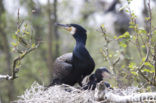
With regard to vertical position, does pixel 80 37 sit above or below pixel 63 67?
above

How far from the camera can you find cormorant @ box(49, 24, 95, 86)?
15.3 feet

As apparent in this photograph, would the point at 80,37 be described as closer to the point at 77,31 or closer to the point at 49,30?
the point at 77,31

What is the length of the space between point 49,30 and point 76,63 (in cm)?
516

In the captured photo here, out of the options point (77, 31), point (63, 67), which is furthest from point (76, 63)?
point (77, 31)

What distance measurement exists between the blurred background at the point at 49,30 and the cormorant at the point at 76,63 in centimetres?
47

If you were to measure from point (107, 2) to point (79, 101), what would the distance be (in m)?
8.51

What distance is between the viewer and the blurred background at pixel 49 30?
29.5 feet

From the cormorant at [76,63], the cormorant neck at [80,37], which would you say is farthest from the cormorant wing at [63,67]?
the cormorant neck at [80,37]

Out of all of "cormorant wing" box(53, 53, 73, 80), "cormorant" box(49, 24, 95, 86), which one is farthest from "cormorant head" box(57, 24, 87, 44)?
"cormorant wing" box(53, 53, 73, 80)

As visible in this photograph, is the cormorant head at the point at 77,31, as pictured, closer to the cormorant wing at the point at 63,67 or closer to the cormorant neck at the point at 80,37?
the cormorant neck at the point at 80,37

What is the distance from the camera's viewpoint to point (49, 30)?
9.70 meters

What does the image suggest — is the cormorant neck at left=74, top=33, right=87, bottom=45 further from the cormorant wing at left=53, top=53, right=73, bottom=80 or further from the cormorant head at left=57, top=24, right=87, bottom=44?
the cormorant wing at left=53, top=53, right=73, bottom=80

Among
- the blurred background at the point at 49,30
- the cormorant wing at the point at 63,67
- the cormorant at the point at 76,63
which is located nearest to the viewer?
the cormorant at the point at 76,63

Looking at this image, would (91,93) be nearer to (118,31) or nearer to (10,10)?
(118,31)
